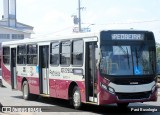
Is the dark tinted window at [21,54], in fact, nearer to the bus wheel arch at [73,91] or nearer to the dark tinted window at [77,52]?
the bus wheel arch at [73,91]

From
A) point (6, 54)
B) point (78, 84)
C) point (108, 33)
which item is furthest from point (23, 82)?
point (108, 33)

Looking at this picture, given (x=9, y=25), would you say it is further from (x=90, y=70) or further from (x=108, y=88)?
(x=108, y=88)

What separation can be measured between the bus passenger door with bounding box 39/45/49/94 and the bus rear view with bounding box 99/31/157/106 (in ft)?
16.9

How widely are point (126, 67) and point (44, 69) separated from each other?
5.86m

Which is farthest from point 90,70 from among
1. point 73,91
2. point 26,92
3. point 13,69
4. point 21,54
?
point 13,69

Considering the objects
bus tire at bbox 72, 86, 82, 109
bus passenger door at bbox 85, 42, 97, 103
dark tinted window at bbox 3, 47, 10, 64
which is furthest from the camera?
dark tinted window at bbox 3, 47, 10, 64

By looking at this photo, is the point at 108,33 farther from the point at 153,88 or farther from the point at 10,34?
the point at 10,34

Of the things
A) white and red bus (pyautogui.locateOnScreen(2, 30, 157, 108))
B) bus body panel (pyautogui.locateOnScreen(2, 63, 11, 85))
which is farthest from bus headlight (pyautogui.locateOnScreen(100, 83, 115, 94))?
bus body panel (pyautogui.locateOnScreen(2, 63, 11, 85))

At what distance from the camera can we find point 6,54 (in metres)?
24.2

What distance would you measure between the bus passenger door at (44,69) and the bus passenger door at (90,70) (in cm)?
401

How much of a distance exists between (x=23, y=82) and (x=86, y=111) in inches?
268

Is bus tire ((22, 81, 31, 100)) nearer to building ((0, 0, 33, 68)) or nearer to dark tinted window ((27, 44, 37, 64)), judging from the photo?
dark tinted window ((27, 44, 37, 64))

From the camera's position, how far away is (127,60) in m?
14.7

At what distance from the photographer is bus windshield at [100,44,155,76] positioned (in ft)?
47.6
